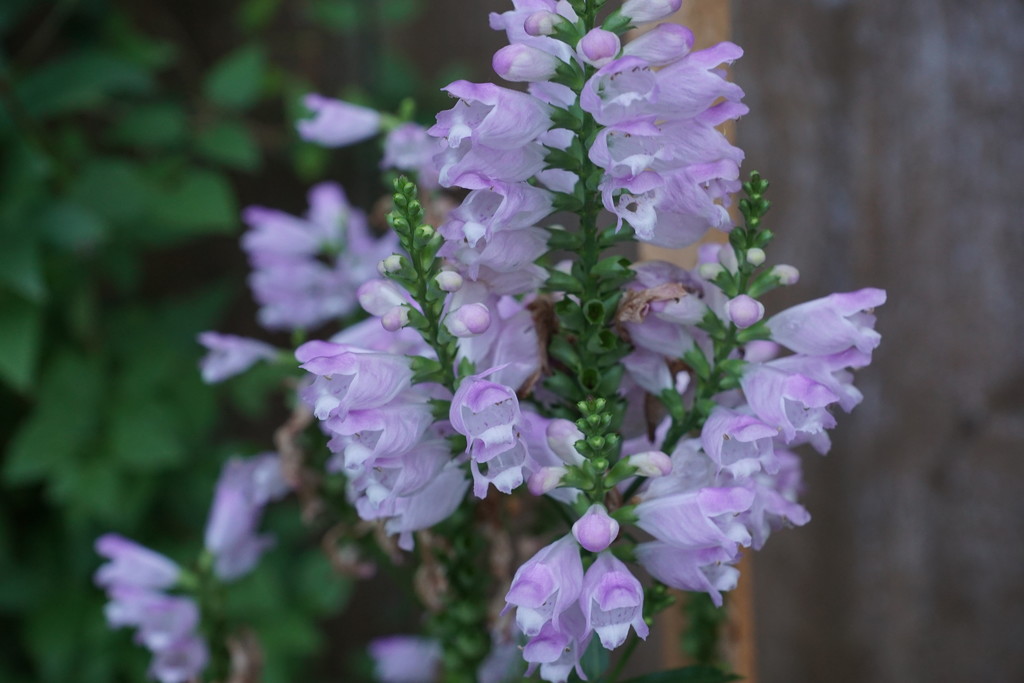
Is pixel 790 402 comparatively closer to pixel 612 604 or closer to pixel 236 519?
pixel 612 604

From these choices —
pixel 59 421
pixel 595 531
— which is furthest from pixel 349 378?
pixel 59 421

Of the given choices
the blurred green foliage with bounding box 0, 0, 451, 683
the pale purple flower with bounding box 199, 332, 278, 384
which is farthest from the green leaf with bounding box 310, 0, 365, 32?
the pale purple flower with bounding box 199, 332, 278, 384

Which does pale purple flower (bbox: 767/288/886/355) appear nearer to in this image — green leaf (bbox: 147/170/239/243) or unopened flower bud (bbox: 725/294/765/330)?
unopened flower bud (bbox: 725/294/765/330)

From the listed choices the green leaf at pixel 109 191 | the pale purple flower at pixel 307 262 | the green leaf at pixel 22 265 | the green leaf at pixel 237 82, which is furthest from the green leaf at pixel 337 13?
the pale purple flower at pixel 307 262

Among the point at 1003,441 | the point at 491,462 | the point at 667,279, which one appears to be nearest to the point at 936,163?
the point at 1003,441

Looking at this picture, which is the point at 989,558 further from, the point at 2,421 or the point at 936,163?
the point at 2,421

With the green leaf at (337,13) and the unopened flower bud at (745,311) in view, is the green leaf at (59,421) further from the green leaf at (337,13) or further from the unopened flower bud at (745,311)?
the unopened flower bud at (745,311)
